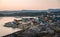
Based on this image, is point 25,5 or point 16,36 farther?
point 25,5

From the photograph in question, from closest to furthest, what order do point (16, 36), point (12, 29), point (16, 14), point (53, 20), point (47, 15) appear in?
point (16, 36) → point (12, 29) → point (53, 20) → point (47, 15) → point (16, 14)

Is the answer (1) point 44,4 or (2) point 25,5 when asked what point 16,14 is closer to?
(2) point 25,5

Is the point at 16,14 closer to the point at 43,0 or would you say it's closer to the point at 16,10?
the point at 16,10

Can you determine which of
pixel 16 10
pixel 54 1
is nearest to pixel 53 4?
pixel 54 1

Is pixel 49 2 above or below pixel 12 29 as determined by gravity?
above

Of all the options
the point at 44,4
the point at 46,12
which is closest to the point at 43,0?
the point at 44,4

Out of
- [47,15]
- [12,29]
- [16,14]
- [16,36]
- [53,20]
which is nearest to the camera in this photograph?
[16,36]

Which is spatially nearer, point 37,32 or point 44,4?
point 37,32

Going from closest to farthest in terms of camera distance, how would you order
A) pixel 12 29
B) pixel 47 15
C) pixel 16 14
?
1. pixel 12 29
2. pixel 47 15
3. pixel 16 14

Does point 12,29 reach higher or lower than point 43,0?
lower
